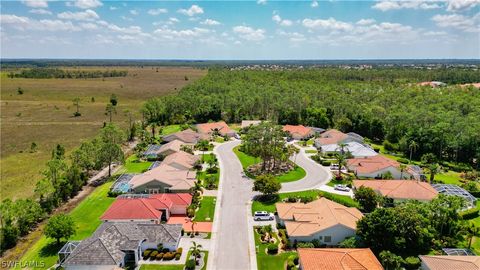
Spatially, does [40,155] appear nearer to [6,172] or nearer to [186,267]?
[6,172]

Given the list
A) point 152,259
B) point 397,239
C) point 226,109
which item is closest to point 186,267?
point 152,259

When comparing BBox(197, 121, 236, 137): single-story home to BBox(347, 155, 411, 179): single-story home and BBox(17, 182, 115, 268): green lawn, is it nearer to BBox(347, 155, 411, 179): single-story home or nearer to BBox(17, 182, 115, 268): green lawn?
BBox(347, 155, 411, 179): single-story home

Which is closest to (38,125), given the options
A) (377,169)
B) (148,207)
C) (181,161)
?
(181,161)

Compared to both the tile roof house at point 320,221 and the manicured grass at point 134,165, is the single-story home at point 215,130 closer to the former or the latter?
the manicured grass at point 134,165

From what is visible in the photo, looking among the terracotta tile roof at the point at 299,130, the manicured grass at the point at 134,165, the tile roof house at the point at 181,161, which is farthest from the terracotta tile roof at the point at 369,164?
the manicured grass at the point at 134,165

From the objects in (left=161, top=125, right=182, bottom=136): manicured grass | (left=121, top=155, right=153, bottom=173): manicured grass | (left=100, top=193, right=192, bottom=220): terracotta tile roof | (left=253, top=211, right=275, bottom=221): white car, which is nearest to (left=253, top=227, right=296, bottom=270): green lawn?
(left=253, top=211, right=275, bottom=221): white car
